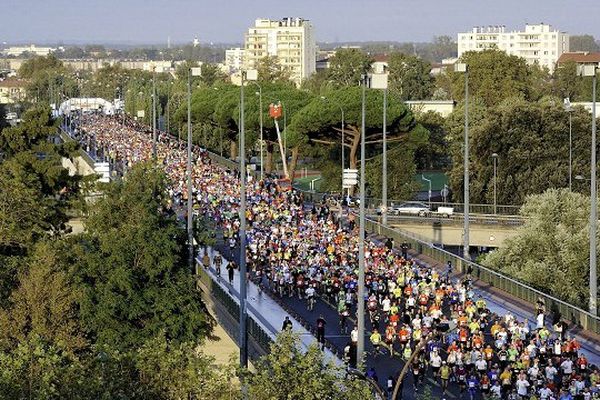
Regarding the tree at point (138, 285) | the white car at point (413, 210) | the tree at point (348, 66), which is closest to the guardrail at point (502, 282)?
the tree at point (138, 285)

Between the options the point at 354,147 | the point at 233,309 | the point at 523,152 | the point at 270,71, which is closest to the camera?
the point at 233,309

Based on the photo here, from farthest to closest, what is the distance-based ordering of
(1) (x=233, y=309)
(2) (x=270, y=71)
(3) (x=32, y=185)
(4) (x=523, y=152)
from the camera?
(2) (x=270, y=71), (4) (x=523, y=152), (3) (x=32, y=185), (1) (x=233, y=309)

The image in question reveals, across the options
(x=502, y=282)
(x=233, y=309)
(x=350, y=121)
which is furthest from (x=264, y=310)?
(x=350, y=121)

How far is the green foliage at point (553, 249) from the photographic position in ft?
164

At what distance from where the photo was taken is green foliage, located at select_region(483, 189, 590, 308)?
164ft

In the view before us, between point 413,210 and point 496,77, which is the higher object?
point 496,77

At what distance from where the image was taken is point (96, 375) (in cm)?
2378

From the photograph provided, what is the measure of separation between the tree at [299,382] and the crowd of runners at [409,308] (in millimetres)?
1837

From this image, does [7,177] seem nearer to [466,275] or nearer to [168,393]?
[466,275]

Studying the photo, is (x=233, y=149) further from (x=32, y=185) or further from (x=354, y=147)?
(x=32, y=185)

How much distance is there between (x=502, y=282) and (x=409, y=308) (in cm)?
602

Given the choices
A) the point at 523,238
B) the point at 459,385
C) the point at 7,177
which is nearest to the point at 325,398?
the point at 459,385

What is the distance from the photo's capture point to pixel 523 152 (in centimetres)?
7494

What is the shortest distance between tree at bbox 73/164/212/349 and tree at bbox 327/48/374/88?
378 ft
